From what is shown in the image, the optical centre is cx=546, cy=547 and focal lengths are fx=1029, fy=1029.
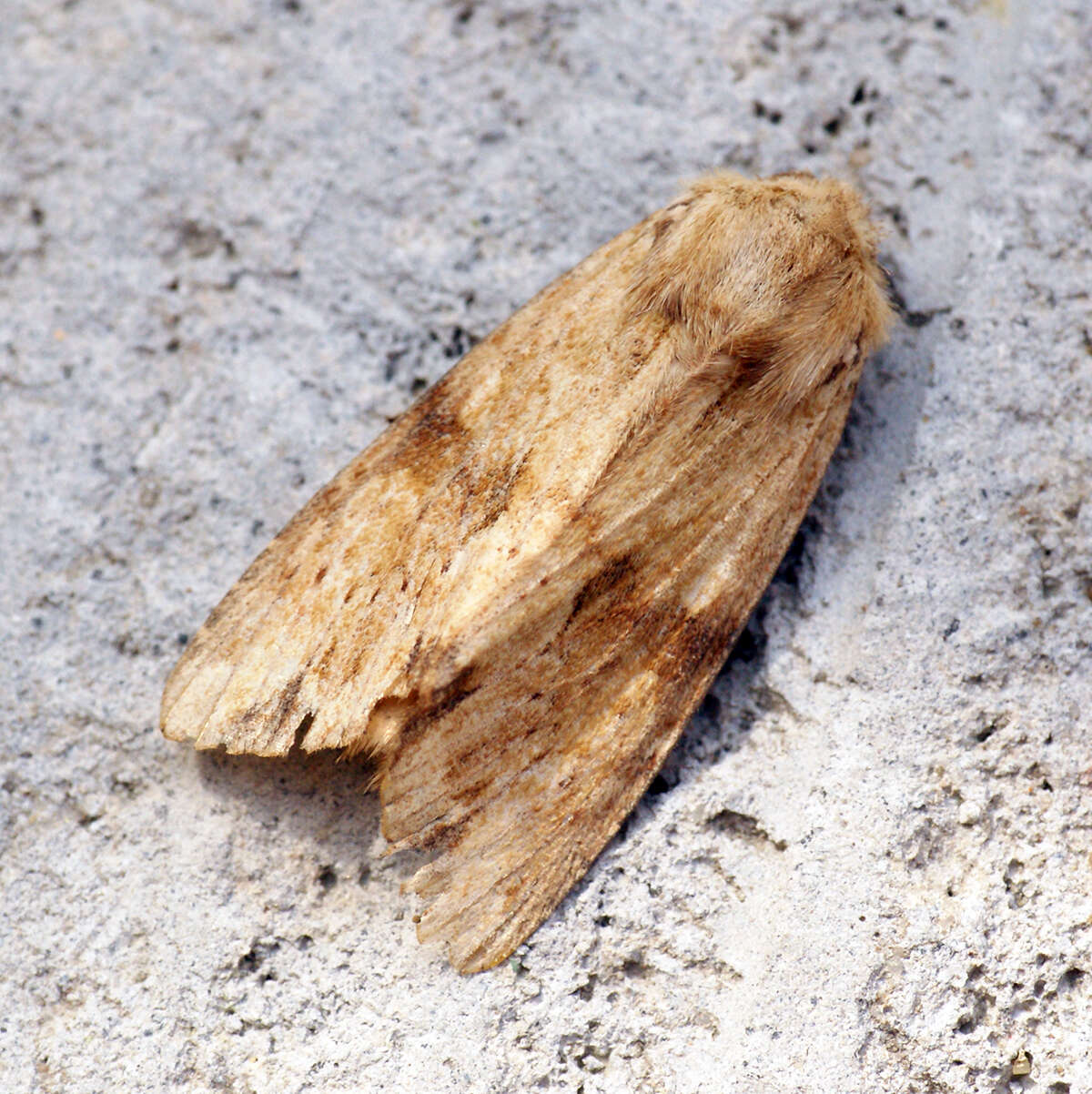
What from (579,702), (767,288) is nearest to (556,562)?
(579,702)

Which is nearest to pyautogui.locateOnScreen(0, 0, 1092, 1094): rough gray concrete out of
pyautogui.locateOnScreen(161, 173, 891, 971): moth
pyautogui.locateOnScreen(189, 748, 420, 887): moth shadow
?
pyautogui.locateOnScreen(189, 748, 420, 887): moth shadow

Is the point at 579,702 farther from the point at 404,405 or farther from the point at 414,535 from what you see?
the point at 404,405

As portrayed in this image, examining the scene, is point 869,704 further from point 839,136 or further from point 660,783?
point 839,136

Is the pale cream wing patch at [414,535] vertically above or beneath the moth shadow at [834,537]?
above

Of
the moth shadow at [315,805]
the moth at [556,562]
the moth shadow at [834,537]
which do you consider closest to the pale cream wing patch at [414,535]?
the moth at [556,562]

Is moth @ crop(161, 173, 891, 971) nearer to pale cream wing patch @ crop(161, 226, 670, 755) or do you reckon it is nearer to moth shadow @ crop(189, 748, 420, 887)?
pale cream wing patch @ crop(161, 226, 670, 755)

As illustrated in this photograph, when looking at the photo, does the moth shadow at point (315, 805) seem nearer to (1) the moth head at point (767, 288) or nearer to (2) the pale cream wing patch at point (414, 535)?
(2) the pale cream wing patch at point (414, 535)

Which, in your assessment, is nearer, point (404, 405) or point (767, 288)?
point (767, 288)
